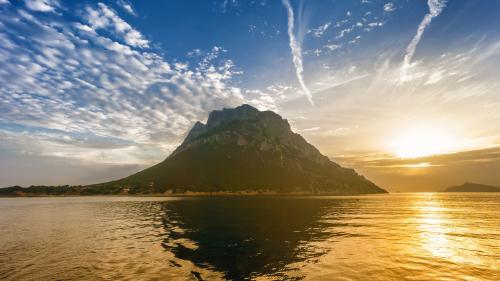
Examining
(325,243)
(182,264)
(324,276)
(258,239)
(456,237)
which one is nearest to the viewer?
(324,276)

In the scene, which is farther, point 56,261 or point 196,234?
point 196,234

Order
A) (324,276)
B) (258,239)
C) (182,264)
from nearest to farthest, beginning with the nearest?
(324,276) < (182,264) < (258,239)

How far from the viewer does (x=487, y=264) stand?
31.4 meters

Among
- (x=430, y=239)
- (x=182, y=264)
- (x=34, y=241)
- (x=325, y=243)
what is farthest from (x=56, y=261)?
(x=430, y=239)

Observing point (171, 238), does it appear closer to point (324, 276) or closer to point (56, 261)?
point (56, 261)

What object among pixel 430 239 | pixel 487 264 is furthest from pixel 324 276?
pixel 430 239

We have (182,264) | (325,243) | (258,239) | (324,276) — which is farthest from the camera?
(258,239)

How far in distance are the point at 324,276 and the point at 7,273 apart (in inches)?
1191

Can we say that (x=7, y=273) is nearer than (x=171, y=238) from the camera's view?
Yes

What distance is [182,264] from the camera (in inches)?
1226

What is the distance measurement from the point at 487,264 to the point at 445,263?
421 cm

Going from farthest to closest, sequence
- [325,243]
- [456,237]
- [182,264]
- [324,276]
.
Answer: [456,237] → [325,243] → [182,264] → [324,276]

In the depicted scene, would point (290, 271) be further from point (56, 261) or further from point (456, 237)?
point (456, 237)

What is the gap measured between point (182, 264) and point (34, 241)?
29.9 meters
